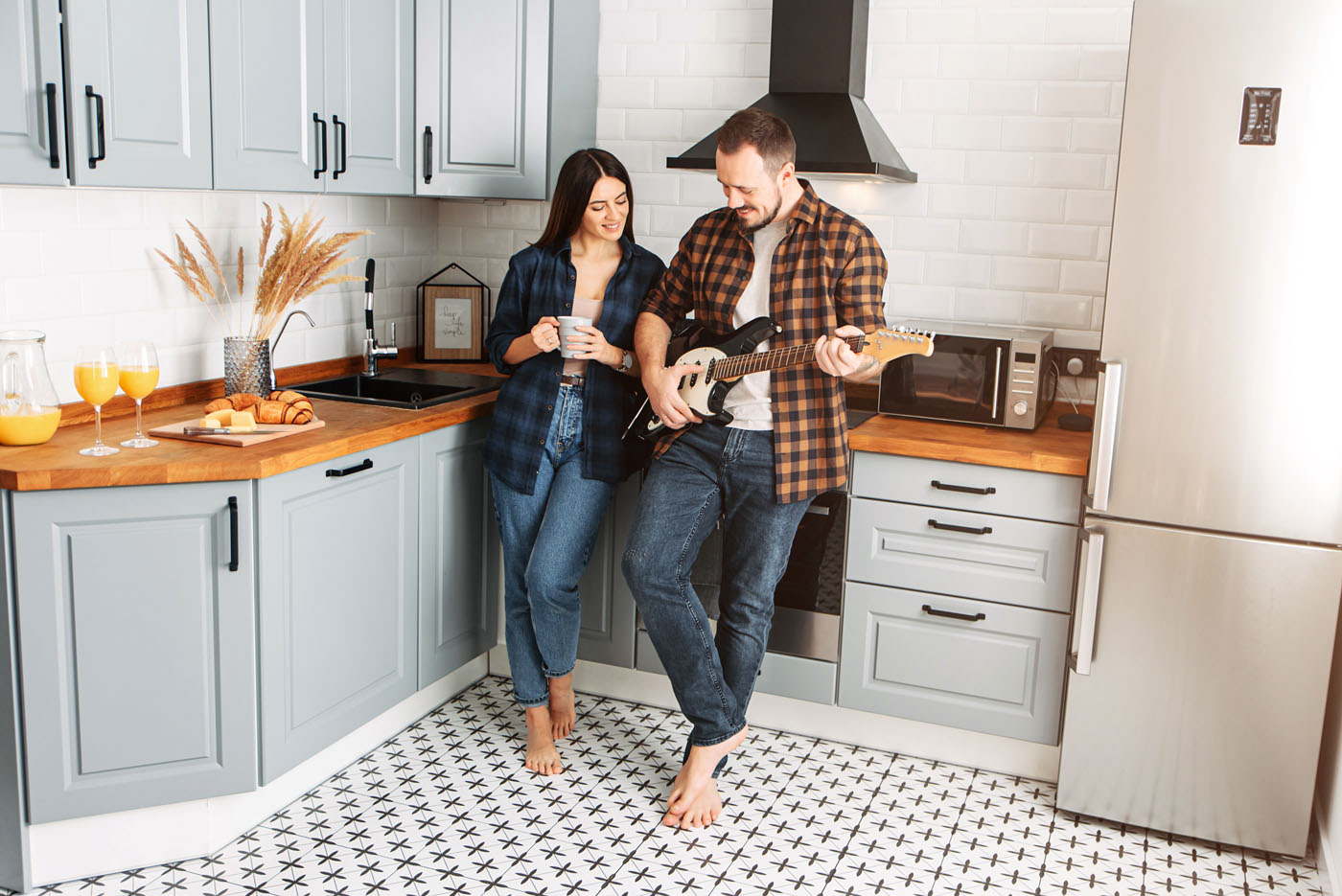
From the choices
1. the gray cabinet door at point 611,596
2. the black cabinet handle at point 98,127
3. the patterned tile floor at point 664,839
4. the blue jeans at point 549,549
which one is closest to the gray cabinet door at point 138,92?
the black cabinet handle at point 98,127

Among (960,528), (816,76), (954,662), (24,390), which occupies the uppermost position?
(816,76)

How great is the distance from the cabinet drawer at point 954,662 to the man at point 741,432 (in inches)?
15.3

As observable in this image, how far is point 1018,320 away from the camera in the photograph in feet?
11.3

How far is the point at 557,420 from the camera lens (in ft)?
9.77

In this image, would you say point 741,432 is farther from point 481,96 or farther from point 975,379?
point 481,96

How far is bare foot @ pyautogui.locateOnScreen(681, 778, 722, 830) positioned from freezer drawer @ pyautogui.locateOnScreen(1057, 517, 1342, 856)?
A: 2.83ft

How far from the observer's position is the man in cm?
265

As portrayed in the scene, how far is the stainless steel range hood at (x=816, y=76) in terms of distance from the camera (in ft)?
10.5

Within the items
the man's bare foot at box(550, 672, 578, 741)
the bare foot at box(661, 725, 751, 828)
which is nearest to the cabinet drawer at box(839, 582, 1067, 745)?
the bare foot at box(661, 725, 751, 828)

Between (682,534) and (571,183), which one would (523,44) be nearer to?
(571,183)

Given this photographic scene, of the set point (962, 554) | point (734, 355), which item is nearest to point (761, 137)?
point (734, 355)

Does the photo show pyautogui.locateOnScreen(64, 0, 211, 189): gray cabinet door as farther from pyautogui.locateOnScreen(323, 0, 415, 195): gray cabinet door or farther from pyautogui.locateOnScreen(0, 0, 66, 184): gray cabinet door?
pyautogui.locateOnScreen(323, 0, 415, 195): gray cabinet door

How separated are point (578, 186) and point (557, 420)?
0.58 metres

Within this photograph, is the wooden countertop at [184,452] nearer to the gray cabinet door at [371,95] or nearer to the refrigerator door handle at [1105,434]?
the gray cabinet door at [371,95]
